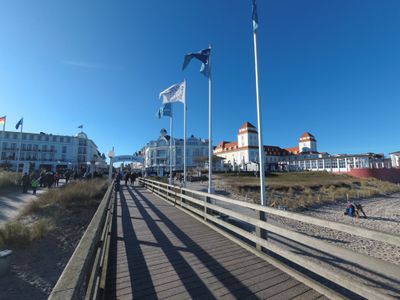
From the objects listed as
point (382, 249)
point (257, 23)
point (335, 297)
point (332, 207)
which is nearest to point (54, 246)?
point (335, 297)

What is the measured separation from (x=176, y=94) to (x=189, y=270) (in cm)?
1042

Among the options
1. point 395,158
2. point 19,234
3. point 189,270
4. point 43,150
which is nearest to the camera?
point 189,270

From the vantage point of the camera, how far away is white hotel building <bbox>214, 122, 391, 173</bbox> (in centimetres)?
5988

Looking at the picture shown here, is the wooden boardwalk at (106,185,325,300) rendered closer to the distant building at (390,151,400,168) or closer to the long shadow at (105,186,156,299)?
the long shadow at (105,186,156,299)

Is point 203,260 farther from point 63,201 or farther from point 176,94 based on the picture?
point 63,201

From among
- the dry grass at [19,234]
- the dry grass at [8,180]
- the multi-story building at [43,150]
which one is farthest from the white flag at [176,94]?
the multi-story building at [43,150]

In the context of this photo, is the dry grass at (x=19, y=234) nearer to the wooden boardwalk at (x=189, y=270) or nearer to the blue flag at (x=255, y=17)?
the wooden boardwalk at (x=189, y=270)

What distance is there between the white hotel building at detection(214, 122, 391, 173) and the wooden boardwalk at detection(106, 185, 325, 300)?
2013 inches

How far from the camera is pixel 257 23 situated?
23.6ft

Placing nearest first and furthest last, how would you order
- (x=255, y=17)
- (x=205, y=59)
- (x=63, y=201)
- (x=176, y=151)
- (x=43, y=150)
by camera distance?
(x=255, y=17)
(x=205, y=59)
(x=63, y=201)
(x=43, y=150)
(x=176, y=151)

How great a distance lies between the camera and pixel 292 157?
291 ft

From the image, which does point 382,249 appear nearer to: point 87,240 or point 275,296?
point 275,296

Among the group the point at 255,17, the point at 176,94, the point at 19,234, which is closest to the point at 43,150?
the point at 176,94

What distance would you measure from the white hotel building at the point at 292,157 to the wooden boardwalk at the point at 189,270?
51120mm
